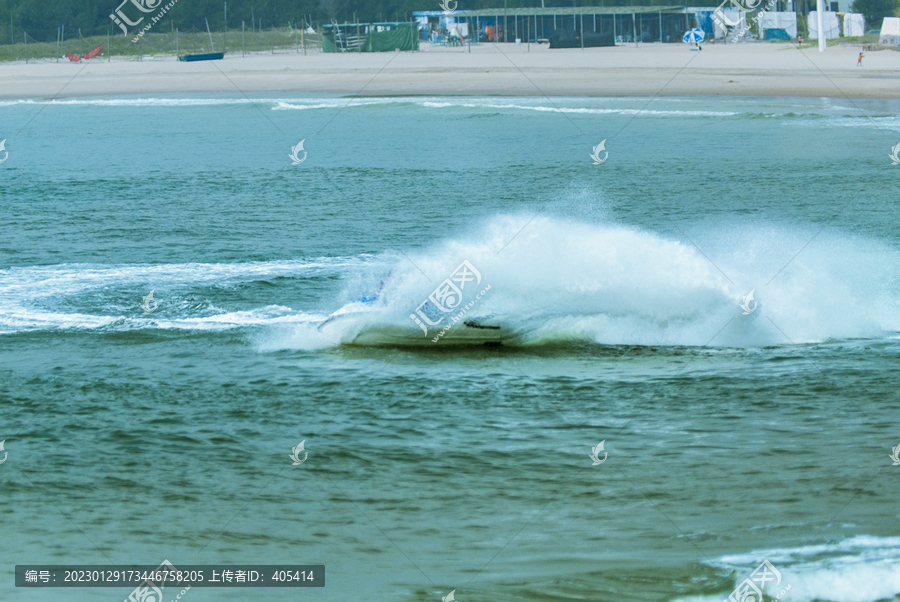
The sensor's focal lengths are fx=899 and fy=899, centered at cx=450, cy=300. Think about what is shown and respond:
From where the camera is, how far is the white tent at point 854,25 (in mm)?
83250

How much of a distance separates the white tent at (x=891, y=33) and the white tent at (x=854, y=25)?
13.8 m

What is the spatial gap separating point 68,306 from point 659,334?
11.4 metres

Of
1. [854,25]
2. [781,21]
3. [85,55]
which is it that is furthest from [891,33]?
[85,55]

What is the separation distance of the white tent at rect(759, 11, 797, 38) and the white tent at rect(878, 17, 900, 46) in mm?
15093

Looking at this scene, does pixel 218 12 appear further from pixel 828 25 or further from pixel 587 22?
pixel 828 25

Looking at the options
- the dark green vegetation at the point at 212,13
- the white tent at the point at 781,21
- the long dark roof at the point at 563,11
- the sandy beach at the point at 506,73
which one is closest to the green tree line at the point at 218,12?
the dark green vegetation at the point at 212,13

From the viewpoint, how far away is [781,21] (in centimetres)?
8506

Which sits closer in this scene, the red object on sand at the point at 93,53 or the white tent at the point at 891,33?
the white tent at the point at 891,33

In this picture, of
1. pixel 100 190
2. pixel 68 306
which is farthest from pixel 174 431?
pixel 100 190

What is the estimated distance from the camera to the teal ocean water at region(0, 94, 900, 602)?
9055mm

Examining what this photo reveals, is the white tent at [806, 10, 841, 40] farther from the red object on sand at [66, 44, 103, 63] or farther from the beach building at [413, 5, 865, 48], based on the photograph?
the red object on sand at [66, 44, 103, 63]

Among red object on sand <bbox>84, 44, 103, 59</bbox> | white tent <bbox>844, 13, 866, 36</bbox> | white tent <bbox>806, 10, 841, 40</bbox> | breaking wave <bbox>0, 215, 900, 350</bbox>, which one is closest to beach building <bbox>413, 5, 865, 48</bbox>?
white tent <bbox>806, 10, 841, 40</bbox>

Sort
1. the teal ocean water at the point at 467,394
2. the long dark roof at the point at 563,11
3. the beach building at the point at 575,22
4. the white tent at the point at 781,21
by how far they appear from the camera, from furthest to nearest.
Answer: the beach building at the point at 575,22 → the long dark roof at the point at 563,11 → the white tent at the point at 781,21 → the teal ocean water at the point at 467,394

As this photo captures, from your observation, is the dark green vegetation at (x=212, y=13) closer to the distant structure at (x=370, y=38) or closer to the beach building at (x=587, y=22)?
the beach building at (x=587, y=22)
